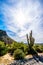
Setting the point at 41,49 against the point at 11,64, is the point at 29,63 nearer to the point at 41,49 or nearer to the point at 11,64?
the point at 11,64

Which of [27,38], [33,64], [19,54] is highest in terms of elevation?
[27,38]

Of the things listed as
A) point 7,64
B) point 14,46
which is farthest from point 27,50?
point 7,64

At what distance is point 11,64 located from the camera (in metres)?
13.8

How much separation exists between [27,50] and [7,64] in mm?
6751

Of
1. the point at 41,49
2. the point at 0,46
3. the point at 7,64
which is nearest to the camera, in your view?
the point at 7,64

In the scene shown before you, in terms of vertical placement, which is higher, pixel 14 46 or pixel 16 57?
pixel 14 46

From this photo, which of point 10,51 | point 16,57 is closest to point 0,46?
point 10,51

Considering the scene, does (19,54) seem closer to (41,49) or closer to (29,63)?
(29,63)

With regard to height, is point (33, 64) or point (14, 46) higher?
point (14, 46)

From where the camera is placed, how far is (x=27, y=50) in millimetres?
19859

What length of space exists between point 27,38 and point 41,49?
439cm

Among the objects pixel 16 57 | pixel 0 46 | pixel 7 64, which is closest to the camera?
pixel 7 64

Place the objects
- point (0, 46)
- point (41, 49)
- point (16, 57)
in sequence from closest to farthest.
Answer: point (16, 57)
point (0, 46)
point (41, 49)

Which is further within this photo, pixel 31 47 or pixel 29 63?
pixel 31 47
